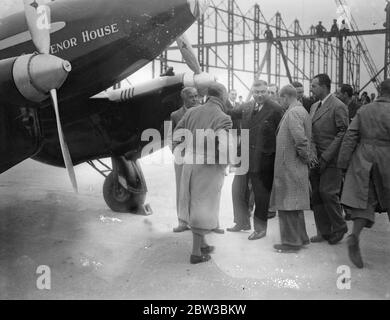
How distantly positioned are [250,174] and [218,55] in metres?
2.47

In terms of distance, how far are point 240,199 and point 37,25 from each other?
2.94 m

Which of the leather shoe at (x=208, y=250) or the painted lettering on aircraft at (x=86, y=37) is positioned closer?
the leather shoe at (x=208, y=250)

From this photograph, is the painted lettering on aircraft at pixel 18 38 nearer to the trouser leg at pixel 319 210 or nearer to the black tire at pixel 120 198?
the black tire at pixel 120 198

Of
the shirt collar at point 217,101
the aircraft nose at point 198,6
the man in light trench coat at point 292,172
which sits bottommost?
the man in light trench coat at point 292,172

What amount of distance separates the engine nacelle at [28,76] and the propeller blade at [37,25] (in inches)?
16.9

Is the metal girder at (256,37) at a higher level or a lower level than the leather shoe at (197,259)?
higher

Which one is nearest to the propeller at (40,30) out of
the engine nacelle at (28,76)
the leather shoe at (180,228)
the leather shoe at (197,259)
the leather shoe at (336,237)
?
the engine nacelle at (28,76)

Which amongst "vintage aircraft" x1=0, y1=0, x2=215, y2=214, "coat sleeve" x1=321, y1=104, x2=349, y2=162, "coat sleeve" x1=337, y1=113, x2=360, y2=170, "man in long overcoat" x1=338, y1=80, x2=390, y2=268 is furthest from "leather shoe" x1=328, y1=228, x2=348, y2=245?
"vintage aircraft" x1=0, y1=0, x2=215, y2=214

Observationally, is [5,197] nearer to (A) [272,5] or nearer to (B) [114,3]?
(B) [114,3]

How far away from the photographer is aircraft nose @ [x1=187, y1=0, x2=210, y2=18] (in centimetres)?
505

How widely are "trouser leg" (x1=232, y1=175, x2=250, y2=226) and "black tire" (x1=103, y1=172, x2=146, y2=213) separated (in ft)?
5.62

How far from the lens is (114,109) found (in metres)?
6.27

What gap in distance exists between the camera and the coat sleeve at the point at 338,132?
4.55m
